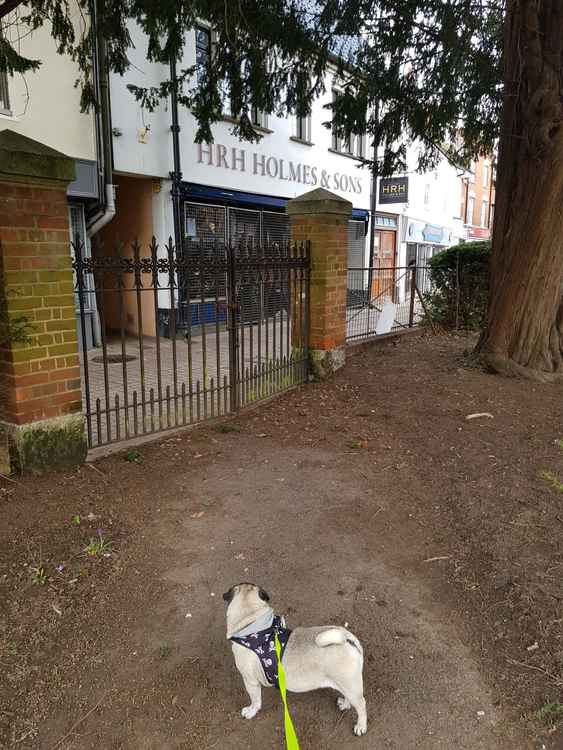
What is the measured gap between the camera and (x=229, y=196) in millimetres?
11766

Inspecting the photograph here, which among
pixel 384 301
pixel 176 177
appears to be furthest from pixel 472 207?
pixel 176 177

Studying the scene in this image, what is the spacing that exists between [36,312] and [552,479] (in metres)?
3.97

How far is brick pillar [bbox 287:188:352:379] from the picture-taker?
21.7ft

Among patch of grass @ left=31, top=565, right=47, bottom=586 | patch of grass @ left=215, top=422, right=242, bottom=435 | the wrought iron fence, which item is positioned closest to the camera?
patch of grass @ left=31, top=565, right=47, bottom=586

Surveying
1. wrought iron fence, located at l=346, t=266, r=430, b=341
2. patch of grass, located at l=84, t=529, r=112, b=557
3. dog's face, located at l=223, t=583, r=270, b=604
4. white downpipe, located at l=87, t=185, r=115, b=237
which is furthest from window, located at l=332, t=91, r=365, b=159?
dog's face, located at l=223, t=583, r=270, b=604

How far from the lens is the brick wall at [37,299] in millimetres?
3584

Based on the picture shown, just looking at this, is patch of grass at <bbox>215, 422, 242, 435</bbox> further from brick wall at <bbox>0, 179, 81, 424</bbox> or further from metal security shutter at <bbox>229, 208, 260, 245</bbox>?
metal security shutter at <bbox>229, 208, 260, 245</bbox>

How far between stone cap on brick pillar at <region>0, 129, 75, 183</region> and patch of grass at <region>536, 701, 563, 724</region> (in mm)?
3962

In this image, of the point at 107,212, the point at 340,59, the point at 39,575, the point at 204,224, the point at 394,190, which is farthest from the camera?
the point at 394,190

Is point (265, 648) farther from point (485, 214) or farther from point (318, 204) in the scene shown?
point (485, 214)


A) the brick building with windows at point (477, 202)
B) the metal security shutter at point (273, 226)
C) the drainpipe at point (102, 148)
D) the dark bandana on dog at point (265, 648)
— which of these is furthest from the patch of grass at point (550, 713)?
the brick building with windows at point (477, 202)

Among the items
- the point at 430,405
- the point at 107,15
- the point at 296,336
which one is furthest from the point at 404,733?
the point at 107,15

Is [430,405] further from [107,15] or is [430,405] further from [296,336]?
[107,15]

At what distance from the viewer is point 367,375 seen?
24.0ft
